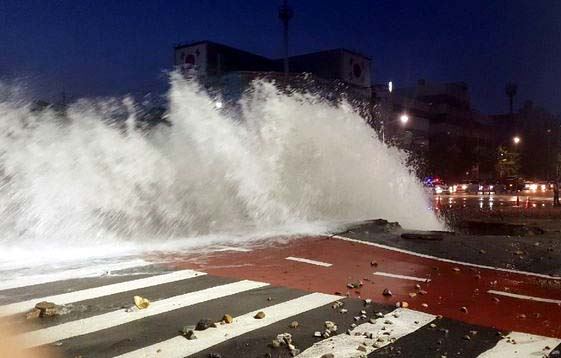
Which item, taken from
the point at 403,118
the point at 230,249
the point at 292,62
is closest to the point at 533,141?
the point at 292,62

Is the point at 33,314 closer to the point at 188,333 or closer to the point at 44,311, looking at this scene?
the point at 44,311

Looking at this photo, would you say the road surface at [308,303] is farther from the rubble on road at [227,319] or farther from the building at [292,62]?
the building at [292,62]

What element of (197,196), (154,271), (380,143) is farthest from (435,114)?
(154,271)

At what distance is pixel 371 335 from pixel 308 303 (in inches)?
53.3

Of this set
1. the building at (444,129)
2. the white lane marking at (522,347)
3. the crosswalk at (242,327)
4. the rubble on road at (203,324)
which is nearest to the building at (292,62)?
the building at (444,129)

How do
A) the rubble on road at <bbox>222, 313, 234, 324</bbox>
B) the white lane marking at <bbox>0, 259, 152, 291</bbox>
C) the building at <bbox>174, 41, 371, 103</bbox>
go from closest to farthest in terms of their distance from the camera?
the rubble on road at <bbox>222, 313, 234, 324</bbox> < the white lane marking at <bbox>0, 259, 152, 291</bbox> < the building at <bbox>174, 41, 371, 103</bbox>

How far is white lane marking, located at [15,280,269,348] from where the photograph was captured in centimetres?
536

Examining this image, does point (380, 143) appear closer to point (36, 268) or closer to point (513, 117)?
point (36, 268)

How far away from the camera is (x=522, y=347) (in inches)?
208

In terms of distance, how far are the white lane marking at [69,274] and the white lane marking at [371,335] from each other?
4.24m

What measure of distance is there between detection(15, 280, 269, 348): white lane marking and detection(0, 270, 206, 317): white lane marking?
0.79 meters

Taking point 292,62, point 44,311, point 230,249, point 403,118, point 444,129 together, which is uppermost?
point 292,62

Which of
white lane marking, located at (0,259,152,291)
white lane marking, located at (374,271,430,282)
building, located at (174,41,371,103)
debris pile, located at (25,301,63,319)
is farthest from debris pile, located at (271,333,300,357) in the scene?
building, located at (174,41,371,103)

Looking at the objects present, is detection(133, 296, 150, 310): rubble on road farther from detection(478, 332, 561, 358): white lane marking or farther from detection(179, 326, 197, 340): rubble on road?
detection(478, 332, 561, 358): white lane marking
